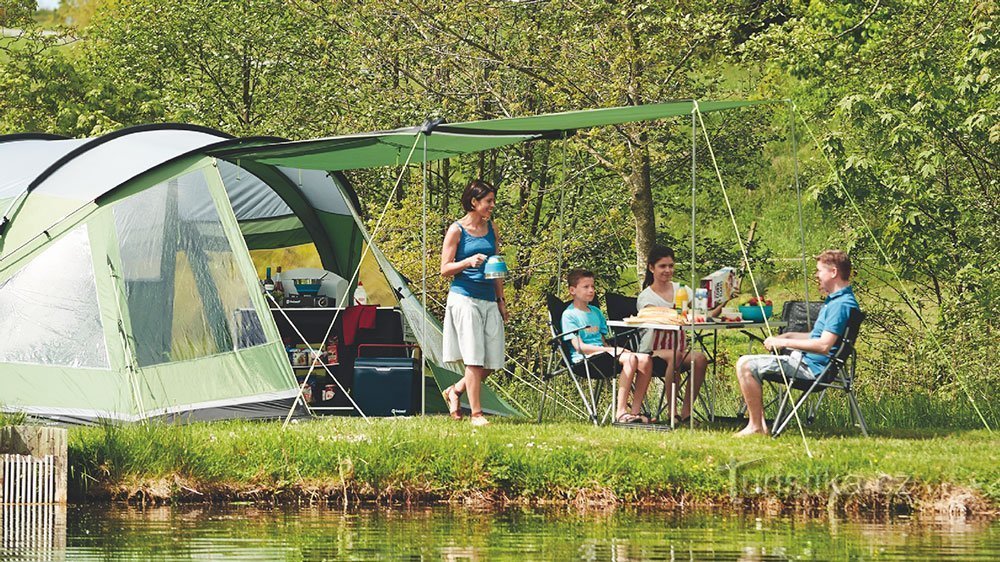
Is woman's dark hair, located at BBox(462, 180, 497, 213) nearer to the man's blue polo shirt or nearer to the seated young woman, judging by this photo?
the seated young woman

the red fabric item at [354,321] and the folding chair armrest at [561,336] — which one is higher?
the red fabric item at [354,321]

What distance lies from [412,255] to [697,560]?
7.93 m

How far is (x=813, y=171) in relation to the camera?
15.7 meters

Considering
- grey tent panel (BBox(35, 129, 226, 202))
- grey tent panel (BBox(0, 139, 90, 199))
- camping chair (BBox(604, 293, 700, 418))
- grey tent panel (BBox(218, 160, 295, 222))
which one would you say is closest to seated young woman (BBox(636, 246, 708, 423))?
camping chair (BBox(604, 293, 700, 418))

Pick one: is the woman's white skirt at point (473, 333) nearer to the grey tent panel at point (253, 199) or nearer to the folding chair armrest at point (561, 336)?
the folding chair armrest at point (561, 336)

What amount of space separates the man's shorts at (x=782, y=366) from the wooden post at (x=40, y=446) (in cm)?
359

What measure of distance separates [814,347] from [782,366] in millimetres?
222

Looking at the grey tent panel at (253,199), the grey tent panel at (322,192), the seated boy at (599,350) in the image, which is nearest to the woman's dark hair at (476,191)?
the seated boy at (599,350)

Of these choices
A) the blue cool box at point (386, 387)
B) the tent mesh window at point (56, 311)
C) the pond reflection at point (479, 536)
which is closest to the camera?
the pond reflection at point (479, 536)

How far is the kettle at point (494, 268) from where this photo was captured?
8.81m

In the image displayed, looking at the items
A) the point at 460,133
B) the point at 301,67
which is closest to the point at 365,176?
the point at 301,67

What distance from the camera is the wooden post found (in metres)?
7.47

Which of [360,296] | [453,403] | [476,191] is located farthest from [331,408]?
[476,191]

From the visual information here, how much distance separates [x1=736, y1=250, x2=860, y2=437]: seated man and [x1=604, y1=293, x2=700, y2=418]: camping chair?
75 centimetres
